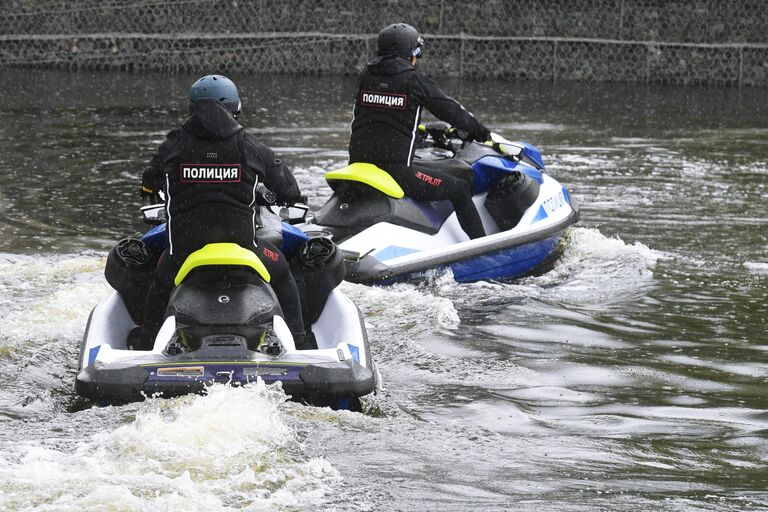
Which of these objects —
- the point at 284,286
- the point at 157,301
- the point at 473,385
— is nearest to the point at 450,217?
the point at 473,385

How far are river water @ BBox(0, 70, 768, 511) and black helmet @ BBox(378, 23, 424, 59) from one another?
5.62ft

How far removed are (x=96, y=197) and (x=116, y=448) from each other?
8.39 meters

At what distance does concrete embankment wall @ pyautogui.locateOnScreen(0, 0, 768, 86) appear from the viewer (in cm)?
2670

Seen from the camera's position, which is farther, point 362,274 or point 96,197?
point 96,197

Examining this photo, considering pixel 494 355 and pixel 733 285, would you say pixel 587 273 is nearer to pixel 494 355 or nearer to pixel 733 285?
pixel 733 285

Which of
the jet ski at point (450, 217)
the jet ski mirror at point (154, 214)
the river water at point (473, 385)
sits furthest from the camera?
the jet ski at point (450, 217)

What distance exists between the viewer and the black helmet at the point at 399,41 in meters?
10.5

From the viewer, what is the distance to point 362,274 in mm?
9586

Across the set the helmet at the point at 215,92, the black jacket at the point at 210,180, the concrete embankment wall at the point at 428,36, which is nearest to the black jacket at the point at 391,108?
the helmet at the point at 215,92

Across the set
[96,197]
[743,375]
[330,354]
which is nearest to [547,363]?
[743,375]

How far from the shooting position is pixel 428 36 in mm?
26766

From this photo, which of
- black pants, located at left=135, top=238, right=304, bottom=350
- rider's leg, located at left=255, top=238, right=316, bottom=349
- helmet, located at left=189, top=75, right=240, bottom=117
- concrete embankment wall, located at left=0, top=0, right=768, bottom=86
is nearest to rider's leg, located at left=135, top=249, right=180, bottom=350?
black pants, located at left=135, top=238, right=304, bottom=350

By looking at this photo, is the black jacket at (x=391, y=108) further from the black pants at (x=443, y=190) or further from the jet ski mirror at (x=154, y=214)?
the jet ski mirror at (x=154, y=214)

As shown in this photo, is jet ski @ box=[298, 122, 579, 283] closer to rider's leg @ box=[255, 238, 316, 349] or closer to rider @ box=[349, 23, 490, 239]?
→ rider @ box=[349, 23, 490, 239]
